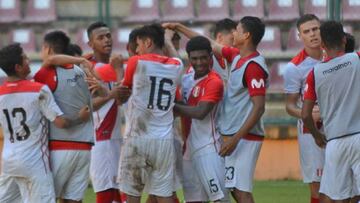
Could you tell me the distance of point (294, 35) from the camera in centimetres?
1598

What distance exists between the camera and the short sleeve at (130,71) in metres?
9.16

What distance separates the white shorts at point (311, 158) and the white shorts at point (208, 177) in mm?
1045

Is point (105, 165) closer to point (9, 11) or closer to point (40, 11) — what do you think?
point (40, 11)

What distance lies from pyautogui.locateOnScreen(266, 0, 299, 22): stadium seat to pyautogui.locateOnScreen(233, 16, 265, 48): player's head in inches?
263

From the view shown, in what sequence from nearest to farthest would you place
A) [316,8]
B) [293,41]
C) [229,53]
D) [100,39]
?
1. [229,53]
2. [100,39]
3. [316,8]
4. [293,41]

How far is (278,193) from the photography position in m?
13.2

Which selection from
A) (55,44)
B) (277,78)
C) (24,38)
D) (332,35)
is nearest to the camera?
(332,35)

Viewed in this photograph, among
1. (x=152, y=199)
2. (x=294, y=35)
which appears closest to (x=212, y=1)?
(x=294, y=35)

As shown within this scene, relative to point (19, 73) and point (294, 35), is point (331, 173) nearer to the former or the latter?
point (19, 73)

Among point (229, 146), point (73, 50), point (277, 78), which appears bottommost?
point (277, 78)

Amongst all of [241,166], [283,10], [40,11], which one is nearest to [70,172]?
[241,166]

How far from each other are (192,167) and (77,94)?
124 cm

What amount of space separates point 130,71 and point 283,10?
7278mm

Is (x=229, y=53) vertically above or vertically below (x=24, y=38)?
above
